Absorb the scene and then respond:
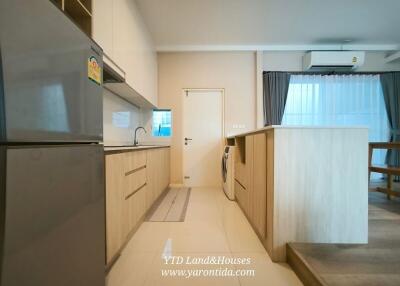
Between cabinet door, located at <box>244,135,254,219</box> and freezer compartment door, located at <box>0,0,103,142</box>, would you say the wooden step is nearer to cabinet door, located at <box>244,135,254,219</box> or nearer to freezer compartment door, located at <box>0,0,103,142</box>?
cabinet door, located at <box>244,135,254,219</box>

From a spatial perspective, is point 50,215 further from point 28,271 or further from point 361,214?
point 361,214

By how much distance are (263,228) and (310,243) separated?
1.15 feet

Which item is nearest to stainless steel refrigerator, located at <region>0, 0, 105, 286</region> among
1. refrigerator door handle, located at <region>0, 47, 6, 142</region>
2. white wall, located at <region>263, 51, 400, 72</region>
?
refrigerator door handle, located at <region>0, 47, 6, 142</region>

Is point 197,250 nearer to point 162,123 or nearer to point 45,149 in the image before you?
point 45,149

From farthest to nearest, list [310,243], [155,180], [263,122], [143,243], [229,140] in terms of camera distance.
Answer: [263,122] → [229,140] → [155,180] → [143,243] → [310,243]


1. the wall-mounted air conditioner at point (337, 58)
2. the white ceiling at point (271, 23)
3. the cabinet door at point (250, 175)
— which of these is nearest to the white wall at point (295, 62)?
the white ceiling at point (271, 23)

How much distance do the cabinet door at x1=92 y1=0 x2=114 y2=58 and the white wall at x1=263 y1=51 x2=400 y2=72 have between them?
10.6 ft

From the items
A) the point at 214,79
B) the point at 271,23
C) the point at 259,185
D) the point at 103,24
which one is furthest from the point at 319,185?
the point at 214,79

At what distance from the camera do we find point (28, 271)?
570 mm

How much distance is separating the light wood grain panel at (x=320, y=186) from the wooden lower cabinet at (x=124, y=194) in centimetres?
114

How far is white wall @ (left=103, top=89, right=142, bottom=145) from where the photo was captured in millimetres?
2561

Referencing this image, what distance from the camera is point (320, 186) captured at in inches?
60.2

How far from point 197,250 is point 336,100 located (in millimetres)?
4151

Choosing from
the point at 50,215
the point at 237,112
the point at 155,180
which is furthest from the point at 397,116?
the point at 50,215
